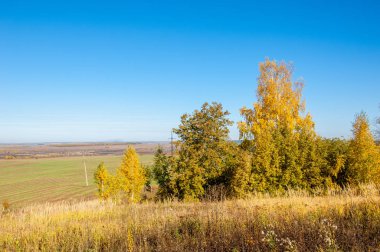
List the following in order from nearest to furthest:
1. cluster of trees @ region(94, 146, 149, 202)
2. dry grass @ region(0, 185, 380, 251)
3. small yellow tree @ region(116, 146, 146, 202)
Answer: dry grass @ region(0, 185, 380, 251), small yellow tree @ region(116, 146, 146, 202), cluster of trees @ region(94, 146, 149, 202)

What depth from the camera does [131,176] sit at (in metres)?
46.4

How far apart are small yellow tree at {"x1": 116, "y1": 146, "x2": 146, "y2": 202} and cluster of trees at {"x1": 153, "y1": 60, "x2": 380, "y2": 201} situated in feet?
53.4

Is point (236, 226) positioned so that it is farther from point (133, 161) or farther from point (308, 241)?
point (133, 161)

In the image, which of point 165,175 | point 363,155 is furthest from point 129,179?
point 363,155

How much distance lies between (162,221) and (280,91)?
2385 cm

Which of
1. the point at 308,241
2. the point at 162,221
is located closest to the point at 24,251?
the point at 162,221

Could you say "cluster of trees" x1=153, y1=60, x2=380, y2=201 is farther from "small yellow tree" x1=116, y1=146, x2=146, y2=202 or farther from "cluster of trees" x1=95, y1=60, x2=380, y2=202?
"small yellow tree" x1=116, y1=146, x2=146, y2=202

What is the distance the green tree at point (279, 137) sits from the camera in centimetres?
2494

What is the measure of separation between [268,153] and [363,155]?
25.9ft

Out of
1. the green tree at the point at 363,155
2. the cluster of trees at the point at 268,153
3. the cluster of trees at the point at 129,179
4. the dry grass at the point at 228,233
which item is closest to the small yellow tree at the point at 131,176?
the cluster of trees at the point at 129,179

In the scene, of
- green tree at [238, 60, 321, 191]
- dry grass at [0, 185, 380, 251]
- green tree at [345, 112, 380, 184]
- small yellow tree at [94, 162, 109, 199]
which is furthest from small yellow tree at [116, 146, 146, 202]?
dry grass at [0, 185, 380, 251]

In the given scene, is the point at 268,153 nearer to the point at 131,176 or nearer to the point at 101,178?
the point at 131,176

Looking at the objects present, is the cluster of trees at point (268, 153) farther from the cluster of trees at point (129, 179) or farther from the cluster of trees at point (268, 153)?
the cluster of trees at point (129, 179)

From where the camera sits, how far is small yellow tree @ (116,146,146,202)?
4603 cm
